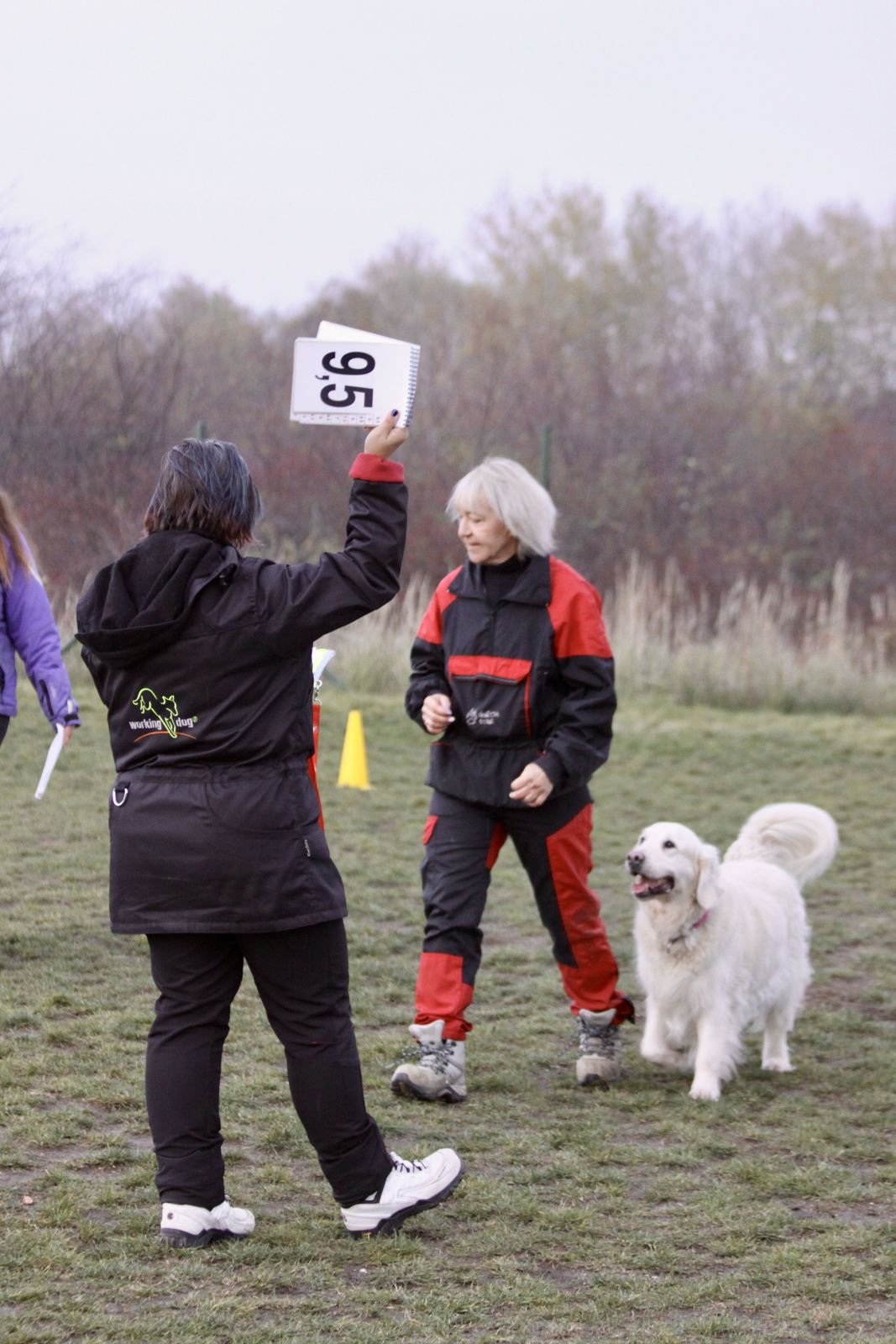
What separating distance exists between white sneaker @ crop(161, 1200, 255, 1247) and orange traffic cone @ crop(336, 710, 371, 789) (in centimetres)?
597

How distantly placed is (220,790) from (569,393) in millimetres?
16736

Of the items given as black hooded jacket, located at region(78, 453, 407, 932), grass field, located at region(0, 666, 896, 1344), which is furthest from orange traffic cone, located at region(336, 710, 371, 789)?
black hooded jacket, located at region(78, 453, 407, 932)

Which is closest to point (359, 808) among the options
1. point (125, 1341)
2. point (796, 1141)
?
point (796, 1141)

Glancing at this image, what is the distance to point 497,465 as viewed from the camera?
4430 mm

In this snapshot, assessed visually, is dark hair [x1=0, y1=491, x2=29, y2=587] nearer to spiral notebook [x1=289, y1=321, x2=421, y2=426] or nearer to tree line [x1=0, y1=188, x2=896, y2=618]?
spiral notebook [x1=289, y1=321, x2=421, y2=426]

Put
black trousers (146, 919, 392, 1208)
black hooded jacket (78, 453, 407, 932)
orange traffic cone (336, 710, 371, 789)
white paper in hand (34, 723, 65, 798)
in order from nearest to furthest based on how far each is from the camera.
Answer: black hooded jacket (78, 453, 407, 932)
black trousers (146, 919, 392, 1208)
white paper in hand (34, 723, 65, 798)
orange traffic cone (336, 710, 371, 789)

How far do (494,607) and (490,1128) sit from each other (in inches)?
58.3

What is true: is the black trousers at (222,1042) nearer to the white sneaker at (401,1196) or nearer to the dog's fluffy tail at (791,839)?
the white sneaker at (401,1196)

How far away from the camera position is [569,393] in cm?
1912

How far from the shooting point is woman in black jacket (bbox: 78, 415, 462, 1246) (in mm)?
2947

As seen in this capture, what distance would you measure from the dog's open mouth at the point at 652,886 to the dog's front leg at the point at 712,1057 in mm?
400

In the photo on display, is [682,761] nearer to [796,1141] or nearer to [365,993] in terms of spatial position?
[365,993]

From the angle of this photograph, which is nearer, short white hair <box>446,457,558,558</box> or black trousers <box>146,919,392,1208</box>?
black trousers <box>146,919,392,1208</box>

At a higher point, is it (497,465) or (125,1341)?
(497,465)
